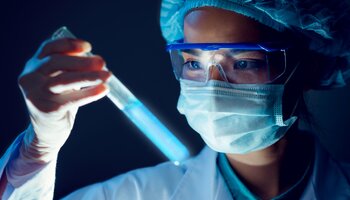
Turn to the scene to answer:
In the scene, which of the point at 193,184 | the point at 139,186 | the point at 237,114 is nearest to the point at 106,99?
the point at 139,186

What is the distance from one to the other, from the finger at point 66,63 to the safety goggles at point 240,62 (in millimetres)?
410

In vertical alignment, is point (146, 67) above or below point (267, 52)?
below

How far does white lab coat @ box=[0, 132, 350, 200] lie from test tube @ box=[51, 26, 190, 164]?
0.27 meters

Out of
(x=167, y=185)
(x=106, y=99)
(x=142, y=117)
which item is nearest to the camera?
(x=142, y=117)

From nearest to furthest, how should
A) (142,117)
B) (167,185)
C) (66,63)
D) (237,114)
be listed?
1. (66,63)
2. (142,117)
3. (237,114)
4. (167,185)

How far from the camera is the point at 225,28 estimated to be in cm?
116

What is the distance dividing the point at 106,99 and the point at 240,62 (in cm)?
76

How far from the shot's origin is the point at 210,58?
1.20m

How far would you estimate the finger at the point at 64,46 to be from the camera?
0.86m

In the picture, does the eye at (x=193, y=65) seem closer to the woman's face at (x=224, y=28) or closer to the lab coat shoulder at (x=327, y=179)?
the woman's face at (x=224, y=28)

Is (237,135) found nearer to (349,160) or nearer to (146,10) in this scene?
(146,10)

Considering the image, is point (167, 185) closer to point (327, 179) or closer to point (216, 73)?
point (216, 73)

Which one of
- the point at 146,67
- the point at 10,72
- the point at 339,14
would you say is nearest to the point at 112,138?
the point at 146,67

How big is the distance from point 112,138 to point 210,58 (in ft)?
2.58
